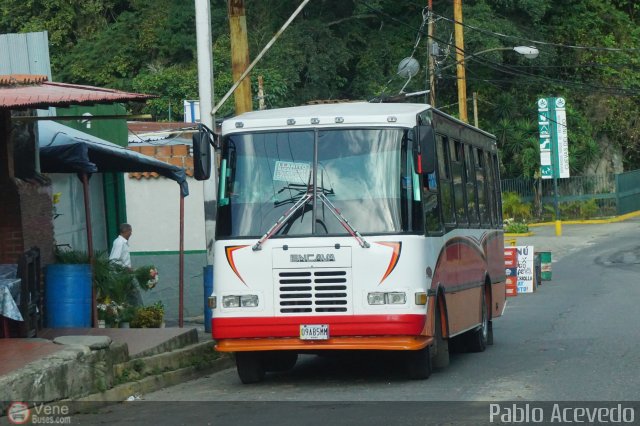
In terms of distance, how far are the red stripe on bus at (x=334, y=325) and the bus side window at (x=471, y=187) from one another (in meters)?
4.18

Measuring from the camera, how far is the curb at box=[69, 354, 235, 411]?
11.5m

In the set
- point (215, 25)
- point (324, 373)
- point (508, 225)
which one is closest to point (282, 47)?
point (215, 25)

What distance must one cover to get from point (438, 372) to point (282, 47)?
35.3m

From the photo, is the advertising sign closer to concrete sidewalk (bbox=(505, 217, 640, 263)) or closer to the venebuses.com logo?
concrete sidewalk (bbox=(505, 217, 640, 263))

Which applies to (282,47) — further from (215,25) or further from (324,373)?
(324,373)

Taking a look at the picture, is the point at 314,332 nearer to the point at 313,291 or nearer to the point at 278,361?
the point at 313,291

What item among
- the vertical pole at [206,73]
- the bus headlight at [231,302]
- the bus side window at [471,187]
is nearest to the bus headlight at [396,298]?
the bus headlight at [231,302]

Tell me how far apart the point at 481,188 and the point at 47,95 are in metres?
7.59

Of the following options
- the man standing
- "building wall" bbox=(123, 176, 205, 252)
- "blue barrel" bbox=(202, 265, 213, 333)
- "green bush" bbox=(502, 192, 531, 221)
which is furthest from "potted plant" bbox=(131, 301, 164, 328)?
"green bush" bbox=(502, 192, 531, 221)

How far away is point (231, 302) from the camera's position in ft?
41.1

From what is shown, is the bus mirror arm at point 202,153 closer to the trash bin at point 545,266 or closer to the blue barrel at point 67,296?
the blue barrel at point 67,296

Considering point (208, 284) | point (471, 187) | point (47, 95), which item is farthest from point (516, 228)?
point (47, 95)

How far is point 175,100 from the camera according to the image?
47844 mm

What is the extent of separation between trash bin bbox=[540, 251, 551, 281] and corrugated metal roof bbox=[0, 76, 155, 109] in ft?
74.2
